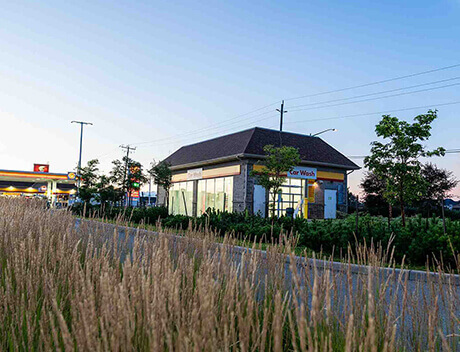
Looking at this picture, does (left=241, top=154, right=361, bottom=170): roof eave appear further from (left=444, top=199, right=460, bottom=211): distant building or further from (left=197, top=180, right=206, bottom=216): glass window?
(left=444, top=199, right=460, bottom=211): distant building

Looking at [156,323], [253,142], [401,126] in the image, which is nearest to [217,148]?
[253,142]

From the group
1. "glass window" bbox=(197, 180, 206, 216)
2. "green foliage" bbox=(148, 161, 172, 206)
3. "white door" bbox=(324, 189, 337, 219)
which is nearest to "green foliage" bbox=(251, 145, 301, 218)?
"green foliage" bbox=(148, 161, 172, 206)

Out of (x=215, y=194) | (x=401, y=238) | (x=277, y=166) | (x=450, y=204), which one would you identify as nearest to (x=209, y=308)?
(x=401, y=238)

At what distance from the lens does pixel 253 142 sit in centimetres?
2706

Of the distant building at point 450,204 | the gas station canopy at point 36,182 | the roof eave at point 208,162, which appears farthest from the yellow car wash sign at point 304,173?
the gas station canopy at point 36,182

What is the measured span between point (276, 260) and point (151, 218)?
1649cm

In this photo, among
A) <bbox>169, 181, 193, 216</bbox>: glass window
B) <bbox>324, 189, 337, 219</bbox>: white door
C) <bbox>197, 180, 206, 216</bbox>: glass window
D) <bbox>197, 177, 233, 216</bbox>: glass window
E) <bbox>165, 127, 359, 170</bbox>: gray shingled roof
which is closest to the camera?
<bbox>165, 127, 359, 170</bbox>: gray shingled roof

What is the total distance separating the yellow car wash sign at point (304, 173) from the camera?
2811 cm

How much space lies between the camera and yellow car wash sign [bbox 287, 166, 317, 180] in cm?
2811

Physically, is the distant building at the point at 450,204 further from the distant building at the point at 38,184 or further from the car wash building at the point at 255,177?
the distant building at the point at 38,184

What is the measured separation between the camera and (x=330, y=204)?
29797mm

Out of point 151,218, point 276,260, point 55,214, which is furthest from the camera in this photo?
point 151,218

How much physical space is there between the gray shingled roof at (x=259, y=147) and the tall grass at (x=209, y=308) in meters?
22.4

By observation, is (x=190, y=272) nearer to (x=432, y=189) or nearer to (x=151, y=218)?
(x=151, y=218)
